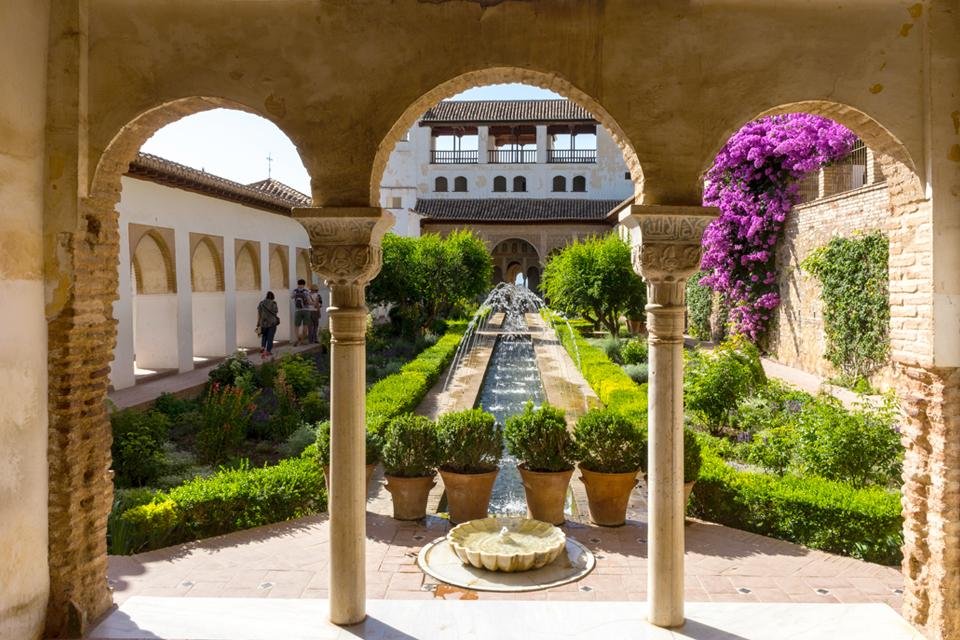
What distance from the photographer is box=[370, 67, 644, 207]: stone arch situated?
4.48 meters

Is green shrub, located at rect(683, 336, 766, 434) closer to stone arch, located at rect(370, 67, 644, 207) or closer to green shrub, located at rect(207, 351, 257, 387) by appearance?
stone arch, located at rect(370, 67, 644, 207)

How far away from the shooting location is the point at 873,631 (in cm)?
451

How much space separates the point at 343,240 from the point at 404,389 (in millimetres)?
7027

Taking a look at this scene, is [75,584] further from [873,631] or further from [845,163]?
[845,163]

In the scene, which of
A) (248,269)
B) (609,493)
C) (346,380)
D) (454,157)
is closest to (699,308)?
(248,269)

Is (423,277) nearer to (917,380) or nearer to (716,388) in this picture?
(716,388)

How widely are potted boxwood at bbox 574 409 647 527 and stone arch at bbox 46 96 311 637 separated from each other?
4.02m

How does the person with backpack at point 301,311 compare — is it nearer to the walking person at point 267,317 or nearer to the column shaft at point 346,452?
the walking person at point 267,317

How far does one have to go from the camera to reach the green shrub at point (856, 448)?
677cm

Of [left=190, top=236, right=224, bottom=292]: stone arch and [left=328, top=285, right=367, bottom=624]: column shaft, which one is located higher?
[left=190, top=236, right=224, bottom=292]: stone arch

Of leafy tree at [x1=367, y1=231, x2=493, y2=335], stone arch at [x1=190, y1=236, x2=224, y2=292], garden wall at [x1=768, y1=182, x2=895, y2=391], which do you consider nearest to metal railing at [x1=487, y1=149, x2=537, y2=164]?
leafy tree at [x1=367, y1=231, x2=493, y2=335]

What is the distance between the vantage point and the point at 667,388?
448 centimetres

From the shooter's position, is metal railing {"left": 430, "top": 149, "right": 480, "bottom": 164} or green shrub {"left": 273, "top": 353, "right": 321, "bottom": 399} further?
metal railing {"left": 430, "top": 149, "right": 480, "bottom": 164}

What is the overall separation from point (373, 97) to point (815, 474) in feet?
18.7
